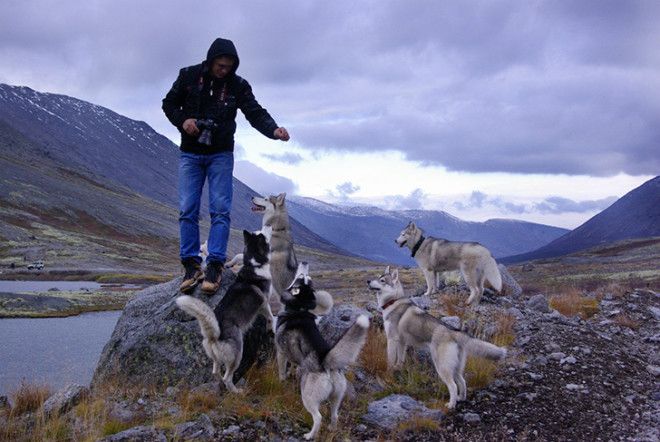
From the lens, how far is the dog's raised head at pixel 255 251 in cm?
917

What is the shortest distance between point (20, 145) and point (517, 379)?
20278 cm

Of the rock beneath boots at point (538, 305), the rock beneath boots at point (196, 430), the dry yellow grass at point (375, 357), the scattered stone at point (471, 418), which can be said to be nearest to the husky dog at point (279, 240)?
the dry yellow grass at point (375, 357)

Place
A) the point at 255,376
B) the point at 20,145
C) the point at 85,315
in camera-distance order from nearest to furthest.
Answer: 1. the point at 255,376
2. the point at 85,315
3. the point at 20,145

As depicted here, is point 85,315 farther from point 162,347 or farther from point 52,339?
point 162,347

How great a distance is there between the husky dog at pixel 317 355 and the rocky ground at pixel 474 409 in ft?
1.70

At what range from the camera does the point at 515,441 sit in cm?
742

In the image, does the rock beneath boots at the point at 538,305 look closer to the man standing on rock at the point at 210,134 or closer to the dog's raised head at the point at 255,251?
the dog's raised head at the point at 255,251

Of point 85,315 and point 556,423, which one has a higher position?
point 556,423

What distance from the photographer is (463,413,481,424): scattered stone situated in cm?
812

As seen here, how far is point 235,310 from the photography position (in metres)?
8.23

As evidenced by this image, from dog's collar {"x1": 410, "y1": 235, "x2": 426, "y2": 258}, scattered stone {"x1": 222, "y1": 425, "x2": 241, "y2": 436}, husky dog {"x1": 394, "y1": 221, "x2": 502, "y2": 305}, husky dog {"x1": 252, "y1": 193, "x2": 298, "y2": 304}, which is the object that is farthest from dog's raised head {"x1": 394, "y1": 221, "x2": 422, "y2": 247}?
scattered stone {"x1": 222, "y1": 425, "x2": 241, "y2": 436}

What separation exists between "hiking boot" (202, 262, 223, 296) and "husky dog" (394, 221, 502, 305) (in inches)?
296

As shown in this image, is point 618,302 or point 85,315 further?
point 85,315

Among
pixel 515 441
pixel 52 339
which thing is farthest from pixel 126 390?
pixel 52 339
